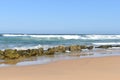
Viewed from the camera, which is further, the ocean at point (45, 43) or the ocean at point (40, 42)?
→ the ocean at point (40, 42)

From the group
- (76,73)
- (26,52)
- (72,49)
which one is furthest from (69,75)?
(72,49)

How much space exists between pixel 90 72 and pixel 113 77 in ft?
3.05

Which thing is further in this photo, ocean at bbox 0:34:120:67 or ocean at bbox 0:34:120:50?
ocean at bbox 0:34:120:50

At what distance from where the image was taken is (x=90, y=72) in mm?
7668

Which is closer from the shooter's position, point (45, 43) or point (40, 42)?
point (45, 43)

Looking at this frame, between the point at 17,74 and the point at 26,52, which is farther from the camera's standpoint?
the point at 26,52

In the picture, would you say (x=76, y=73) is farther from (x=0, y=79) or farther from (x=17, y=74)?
(x=0, y=79)

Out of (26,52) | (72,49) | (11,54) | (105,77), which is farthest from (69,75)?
(72,49)

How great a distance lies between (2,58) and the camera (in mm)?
12391

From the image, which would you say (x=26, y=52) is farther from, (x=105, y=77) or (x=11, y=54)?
(x=105, y=77)

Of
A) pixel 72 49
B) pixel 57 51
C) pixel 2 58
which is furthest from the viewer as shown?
pixel 72 49

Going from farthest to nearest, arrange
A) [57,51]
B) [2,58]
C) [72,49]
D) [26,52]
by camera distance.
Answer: [72,49] → [57,51] → [26,52] → [2,58]

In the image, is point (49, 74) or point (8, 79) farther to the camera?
point (49, 74)

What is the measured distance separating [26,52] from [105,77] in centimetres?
774
